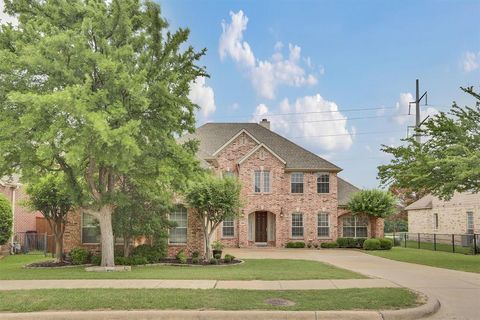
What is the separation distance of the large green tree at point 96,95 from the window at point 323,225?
19.6m

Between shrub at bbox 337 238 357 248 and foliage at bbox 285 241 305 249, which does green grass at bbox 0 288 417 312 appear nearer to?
foliage at bbox 285 241 305 249

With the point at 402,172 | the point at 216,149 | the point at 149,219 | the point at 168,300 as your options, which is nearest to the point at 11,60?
the point at 149,219

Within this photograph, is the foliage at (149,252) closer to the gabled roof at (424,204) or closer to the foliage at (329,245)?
the foliage at (329,245)

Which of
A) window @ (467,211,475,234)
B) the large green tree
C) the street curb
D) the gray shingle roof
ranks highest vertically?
the large green tree

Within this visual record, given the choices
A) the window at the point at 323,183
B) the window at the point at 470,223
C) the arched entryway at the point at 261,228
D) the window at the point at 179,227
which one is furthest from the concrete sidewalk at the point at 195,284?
the window at the point at 470,223

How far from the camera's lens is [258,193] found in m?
37.1

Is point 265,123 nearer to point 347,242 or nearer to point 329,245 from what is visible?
point 329,245

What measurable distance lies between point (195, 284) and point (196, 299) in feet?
8.12

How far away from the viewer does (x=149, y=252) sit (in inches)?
850

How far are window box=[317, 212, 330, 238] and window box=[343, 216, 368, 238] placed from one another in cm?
142

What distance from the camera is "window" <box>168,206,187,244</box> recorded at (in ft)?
78.8

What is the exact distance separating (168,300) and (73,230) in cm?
1439

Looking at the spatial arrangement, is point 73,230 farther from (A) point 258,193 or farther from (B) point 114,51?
(A) point 258,193

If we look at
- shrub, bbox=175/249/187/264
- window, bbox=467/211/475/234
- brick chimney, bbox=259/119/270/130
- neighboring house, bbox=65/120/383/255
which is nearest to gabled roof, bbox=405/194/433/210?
window, bbox=467/211/475/234
